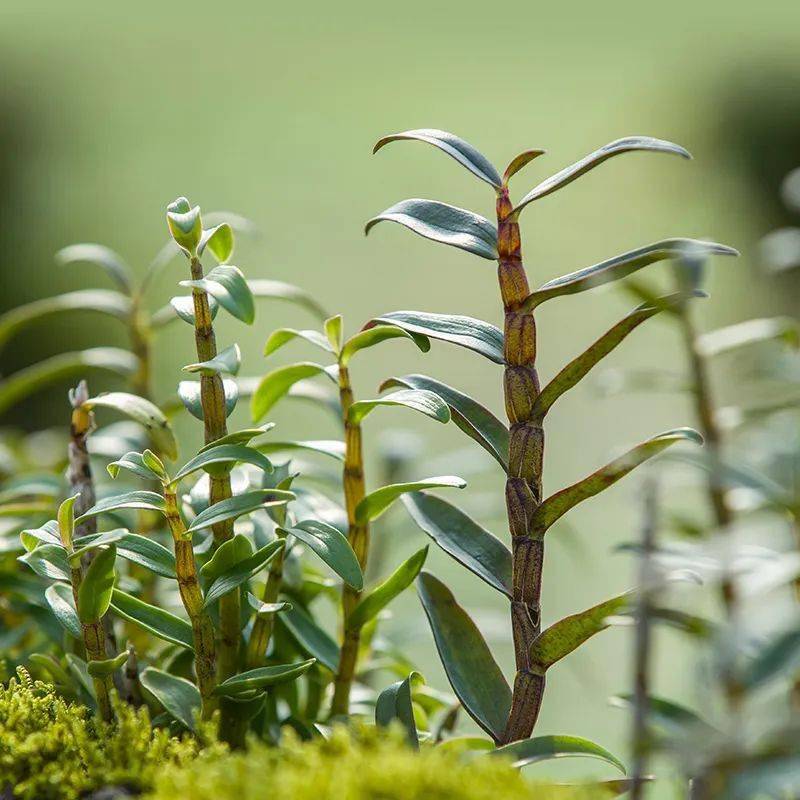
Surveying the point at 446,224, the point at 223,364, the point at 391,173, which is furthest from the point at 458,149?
the point at 391,173

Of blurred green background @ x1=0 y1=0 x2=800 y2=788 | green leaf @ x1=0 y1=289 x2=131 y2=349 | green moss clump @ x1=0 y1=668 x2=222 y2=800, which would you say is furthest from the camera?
blurred green background @ x1=0 y1=0 x2=800 y2=788

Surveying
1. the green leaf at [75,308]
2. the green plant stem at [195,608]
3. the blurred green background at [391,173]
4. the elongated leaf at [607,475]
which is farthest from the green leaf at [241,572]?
the blurred green background at [391,173]

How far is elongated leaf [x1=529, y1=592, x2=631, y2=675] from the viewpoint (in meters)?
0.38

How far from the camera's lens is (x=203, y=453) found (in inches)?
15.5

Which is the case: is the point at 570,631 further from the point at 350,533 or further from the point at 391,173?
the point at 391,173

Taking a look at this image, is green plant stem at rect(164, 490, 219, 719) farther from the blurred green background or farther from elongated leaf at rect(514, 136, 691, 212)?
the blurred green background

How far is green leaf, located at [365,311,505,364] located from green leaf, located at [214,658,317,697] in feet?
0.45

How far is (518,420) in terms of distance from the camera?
0.41m

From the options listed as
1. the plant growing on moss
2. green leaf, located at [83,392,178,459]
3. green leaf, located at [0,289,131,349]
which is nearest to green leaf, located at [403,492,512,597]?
the plant growing on moss

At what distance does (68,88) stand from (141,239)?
80cm

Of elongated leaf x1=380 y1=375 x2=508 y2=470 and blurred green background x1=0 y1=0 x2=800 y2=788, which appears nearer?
elongated leaf x1=380 y1=375 x2=508 y2=470

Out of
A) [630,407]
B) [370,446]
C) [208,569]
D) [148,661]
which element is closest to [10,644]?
[148,661]

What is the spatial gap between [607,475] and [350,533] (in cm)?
13

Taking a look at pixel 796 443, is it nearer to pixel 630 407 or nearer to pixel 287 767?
pixel 287 767
